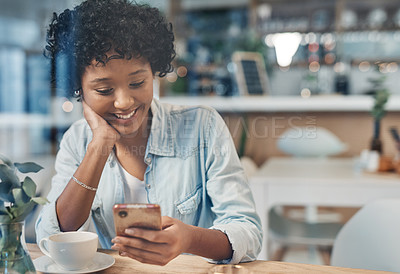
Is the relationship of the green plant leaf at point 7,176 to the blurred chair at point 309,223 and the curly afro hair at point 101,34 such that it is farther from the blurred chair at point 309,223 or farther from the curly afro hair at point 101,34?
the blurred chair at point 309,223

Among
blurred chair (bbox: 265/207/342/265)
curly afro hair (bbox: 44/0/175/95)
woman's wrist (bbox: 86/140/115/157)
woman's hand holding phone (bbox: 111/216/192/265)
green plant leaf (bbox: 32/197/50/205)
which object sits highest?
curly afro hair (bbox: 44/0/175/95)

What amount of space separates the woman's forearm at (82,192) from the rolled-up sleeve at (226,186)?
178 mm

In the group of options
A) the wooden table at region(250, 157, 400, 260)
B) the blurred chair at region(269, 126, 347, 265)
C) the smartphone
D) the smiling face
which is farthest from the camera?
the wooden table at region(250, 157, 400, 260)

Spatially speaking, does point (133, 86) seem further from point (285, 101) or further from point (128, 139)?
point (285, 101)

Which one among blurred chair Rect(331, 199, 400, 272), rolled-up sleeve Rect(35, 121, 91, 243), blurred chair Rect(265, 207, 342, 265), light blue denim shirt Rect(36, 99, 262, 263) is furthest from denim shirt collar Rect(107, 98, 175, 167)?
blurred chair Rect(265, 207, 342, 265)

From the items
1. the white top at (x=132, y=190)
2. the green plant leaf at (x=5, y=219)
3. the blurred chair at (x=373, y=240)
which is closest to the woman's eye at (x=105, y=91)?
the white top at (x=132, y=190)

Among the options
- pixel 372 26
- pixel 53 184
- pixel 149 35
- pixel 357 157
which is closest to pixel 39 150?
pixel 53 184

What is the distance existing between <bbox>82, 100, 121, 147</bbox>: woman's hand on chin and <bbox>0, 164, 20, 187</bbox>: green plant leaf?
0.13 meters

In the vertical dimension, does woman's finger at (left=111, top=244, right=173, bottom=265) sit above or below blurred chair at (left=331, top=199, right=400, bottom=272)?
above

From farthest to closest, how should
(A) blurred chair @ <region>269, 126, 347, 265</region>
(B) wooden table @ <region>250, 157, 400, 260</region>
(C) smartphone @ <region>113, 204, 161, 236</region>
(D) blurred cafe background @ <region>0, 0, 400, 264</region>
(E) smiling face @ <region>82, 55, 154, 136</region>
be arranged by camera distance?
(B) wooden table @ <region>250, 157, 400, 260</region>, (A) blurred chair @ <region>269, 126, 347, 265</region>, (D) blurred cafe background @ <region>0, 0, 400, 264</region>, (E) smiling face @ <region>82, 55, 154, 136</region>, (C) smartphone @ <region>113, 204, 161, 236</region>

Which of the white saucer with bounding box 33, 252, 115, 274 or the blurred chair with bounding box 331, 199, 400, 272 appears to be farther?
the blurred chair with bounding box 331, 199, 400, 272

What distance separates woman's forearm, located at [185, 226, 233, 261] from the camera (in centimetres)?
67

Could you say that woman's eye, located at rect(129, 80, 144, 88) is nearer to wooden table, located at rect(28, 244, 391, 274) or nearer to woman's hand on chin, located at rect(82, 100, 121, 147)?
woman's hand on chin, located at rect(82, 100, 121, 147)

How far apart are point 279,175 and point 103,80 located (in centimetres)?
99
